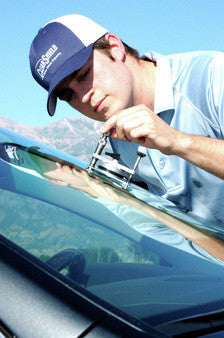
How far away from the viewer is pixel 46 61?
231 centimetres

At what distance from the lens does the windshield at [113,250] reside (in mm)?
657

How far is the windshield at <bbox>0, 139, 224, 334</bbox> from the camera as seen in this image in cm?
66

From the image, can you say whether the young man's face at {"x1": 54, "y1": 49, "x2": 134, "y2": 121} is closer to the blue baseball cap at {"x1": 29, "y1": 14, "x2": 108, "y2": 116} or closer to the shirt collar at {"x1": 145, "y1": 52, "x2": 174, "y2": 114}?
the blue baseball cap at {"x1": 29, "y1": 14, "x2": 108, "y2": 116}

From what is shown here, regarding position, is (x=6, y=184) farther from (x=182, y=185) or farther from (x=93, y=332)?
(x=182, y=185)

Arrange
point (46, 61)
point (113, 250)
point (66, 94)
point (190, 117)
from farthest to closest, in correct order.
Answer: point (66, 94) → point (46, 61) → point (190, 117) → point (113, 250)

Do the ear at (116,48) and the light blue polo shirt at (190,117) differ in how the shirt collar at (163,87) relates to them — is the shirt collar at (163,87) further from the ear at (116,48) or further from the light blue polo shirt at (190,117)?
the ear at (116,48)

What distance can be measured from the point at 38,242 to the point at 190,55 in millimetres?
1986

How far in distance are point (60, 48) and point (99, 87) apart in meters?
0.36

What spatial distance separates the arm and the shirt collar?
0.60 metres

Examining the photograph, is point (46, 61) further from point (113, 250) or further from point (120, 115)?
point (113, 250)

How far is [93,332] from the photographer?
19.4 inches

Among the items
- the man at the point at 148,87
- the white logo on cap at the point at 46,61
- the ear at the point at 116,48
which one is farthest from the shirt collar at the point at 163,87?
the white logo on cap at the point at 46,61

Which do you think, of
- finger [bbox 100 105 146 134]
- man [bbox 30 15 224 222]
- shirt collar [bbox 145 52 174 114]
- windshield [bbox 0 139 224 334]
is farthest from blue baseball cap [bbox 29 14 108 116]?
windshield [bbox 0 139 224 334]

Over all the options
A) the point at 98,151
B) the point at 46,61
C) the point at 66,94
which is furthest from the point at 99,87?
the point at 98,151
